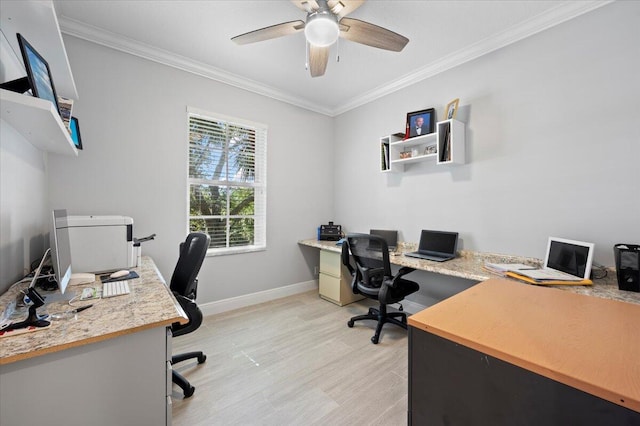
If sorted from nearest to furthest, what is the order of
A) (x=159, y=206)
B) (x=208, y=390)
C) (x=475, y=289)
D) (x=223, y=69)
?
(x=475, y=289)
(x=208, y=390)
(x=159, y=206)
(x=223, y=69)

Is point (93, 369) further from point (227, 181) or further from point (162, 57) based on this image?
point (162, 57)

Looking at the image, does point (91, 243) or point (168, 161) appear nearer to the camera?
point (91, 243)

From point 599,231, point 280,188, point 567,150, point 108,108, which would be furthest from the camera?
point 280,188

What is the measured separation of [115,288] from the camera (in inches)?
60.6

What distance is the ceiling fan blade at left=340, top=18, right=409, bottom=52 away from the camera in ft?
5.98

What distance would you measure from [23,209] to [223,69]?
2.20m

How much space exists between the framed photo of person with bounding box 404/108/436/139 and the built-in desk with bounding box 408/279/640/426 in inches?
83.1

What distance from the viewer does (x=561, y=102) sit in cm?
210

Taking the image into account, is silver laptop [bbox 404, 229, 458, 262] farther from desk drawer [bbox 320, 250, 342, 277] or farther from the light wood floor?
desk drawer [bbox 320, 250, 342, 277]

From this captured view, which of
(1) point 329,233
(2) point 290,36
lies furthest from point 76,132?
(1) point 329,233

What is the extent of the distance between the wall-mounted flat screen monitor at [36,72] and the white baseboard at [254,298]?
7.44ft

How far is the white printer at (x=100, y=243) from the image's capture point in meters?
1.86

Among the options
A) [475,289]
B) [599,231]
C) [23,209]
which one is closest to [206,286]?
[23,209]

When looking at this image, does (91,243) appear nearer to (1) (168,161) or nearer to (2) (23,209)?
(2) (23,209)
